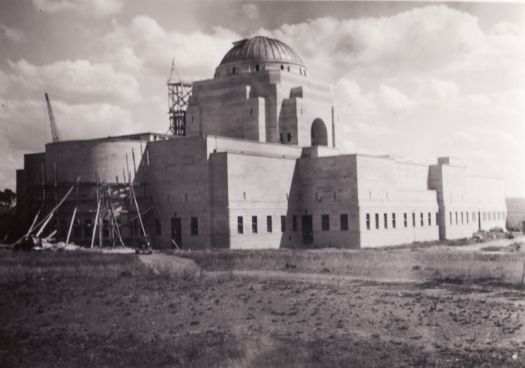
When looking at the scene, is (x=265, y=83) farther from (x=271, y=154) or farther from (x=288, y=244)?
(x=288, y=244)

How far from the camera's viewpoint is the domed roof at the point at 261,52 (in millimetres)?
61031

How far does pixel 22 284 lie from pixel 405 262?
19.6 meters

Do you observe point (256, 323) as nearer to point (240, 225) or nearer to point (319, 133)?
point (240, 225)

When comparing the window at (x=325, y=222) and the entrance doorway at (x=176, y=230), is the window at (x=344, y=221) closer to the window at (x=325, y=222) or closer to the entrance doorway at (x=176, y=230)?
the window at (x=325, y=222)

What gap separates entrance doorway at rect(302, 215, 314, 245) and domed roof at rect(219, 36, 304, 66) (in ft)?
54.7

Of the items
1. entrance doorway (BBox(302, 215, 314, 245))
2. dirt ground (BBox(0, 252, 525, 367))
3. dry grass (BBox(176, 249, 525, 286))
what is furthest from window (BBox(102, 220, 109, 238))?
dirt ground (BBox(0, 252, 525, 367))

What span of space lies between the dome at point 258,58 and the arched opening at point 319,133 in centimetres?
541

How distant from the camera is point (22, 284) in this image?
2559cm

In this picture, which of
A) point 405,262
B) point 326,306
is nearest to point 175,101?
point 405,262

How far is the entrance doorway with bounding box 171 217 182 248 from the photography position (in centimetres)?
4937

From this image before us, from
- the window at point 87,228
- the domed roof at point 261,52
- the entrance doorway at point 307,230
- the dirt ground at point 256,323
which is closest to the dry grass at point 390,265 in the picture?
the dirt ground at point 256,323

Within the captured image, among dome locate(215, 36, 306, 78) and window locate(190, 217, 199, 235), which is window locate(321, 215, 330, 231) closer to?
window locate(190, 217, 199, 235)

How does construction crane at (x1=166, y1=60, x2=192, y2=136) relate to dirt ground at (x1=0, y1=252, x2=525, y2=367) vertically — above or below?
above

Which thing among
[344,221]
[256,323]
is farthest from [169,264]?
[344,221]
